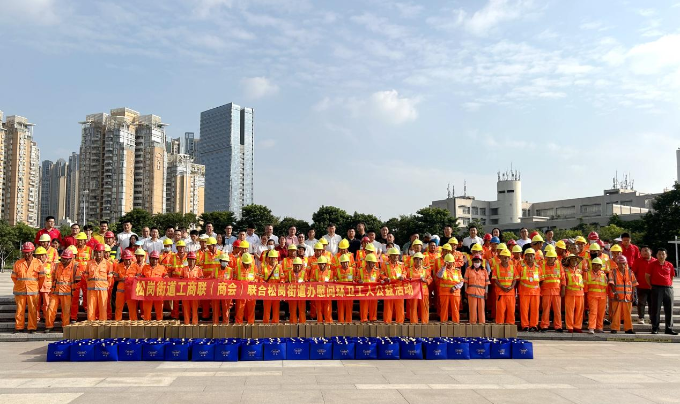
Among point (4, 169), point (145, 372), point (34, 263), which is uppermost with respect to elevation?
point (4, 169)

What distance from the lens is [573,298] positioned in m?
11.9

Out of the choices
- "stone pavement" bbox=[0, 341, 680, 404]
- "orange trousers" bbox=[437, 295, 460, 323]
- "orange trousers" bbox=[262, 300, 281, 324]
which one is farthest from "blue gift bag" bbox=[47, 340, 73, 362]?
"orange trousers" bbox=[437, 295, 460, 323]

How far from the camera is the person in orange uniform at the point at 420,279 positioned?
1154 cm

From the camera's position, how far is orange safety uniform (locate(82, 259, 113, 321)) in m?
11.3

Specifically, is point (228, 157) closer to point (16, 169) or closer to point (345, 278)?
point (16, 169)

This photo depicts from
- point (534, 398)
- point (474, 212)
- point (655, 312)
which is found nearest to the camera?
point (534, 398)

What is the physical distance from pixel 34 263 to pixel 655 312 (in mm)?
13562

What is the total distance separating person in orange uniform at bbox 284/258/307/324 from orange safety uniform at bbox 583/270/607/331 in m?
6.24

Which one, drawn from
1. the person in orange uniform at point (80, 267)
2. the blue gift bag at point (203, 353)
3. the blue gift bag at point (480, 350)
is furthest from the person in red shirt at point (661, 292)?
the person in orange uniform at point (80, 267)

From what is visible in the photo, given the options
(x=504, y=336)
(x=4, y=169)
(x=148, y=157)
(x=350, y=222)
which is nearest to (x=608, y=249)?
(x=504, y=336)

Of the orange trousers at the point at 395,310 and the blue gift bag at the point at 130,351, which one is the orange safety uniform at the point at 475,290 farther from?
the blue gift bag at the point at 130,351

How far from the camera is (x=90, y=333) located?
31.2 feet

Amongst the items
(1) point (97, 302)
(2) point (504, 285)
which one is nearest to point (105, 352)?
(1) point (97, 302)

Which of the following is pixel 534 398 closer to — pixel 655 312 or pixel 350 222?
pixel 655 312
